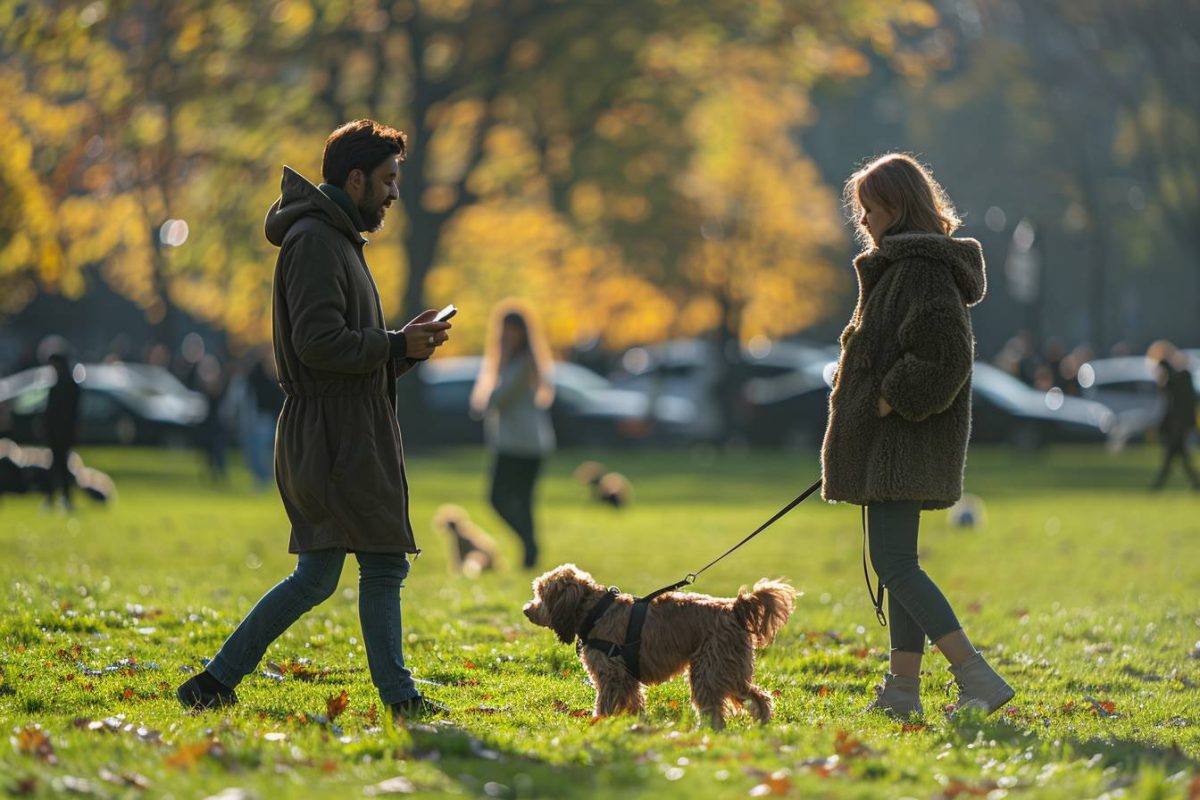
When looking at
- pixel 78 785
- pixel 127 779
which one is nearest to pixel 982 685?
pixel 127 779

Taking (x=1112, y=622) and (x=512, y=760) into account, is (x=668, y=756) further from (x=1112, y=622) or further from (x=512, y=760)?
(x=1112, y=622)

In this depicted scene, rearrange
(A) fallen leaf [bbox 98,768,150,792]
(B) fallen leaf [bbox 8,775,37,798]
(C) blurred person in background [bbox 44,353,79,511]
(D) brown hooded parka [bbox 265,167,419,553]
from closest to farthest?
1. (B) fallen leaf [bbox 8,775,37,798]
2. (A) fallen leaf [bbox 98,768,150,792]
3. (D) brown hooded parka [bbox 265,167,419,553]
4. (C) blurred person in background [bbox 44,353,79,511]

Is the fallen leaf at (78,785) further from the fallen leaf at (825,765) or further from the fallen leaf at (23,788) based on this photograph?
the fallen leaf at (825,765)

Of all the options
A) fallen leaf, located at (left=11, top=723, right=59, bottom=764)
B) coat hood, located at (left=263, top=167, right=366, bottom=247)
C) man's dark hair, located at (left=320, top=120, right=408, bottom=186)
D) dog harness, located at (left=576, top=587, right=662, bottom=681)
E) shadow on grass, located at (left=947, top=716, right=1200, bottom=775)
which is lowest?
shadow on grass, located at (left=947, top=716, right=1200, bottom=775)

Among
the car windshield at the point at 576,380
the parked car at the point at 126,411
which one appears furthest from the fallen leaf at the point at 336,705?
the car windshield at the point at 576,380

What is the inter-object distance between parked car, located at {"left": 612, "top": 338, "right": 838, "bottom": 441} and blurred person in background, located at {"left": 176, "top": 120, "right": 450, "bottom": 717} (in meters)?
29.1

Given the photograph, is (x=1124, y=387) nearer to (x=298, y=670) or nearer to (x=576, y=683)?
(x=576, y=683)

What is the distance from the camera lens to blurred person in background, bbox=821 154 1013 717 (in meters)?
6.38

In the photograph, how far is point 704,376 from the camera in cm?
3669

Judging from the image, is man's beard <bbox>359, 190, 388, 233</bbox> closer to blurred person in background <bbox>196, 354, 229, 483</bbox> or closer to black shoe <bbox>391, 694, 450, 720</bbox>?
black shoe <bbox>391, 694, 450, 720</bbox>

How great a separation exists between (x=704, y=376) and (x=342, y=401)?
3053 centimetres

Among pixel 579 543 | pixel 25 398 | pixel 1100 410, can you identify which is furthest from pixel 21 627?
pixel 1100 410

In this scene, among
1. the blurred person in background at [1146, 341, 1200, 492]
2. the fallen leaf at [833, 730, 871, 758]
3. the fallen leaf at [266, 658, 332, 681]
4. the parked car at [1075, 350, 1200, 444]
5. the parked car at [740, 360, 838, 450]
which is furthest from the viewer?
the parked car at [1075, 350, 1200, 444]

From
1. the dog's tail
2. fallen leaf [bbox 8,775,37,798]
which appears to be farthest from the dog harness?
fallen leaf [bbox 8,775,37,798]
